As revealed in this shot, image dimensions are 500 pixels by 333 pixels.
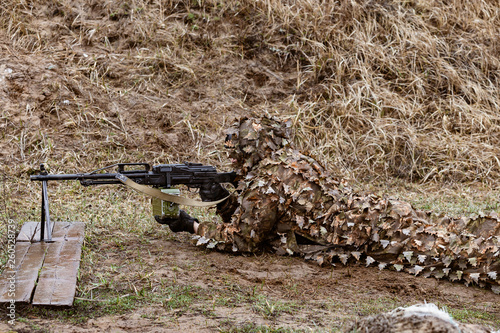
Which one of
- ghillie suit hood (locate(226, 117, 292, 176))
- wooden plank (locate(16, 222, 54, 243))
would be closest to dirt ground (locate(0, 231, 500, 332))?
wooden plank (locate(16, 222, 54, 243))

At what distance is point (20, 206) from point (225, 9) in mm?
4990

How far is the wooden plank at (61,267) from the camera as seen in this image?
135 inches

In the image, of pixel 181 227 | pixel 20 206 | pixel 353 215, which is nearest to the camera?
pixel 353 215

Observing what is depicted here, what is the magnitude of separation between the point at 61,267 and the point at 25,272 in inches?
9.9

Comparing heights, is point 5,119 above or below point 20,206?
above

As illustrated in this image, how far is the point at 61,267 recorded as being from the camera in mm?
3949

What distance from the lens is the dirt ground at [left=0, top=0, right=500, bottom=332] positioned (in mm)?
3518

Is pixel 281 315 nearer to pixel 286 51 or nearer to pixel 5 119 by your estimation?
pixel 5 119

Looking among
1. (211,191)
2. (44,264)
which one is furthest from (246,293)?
(44,264)

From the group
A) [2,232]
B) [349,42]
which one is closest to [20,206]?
[2,232]

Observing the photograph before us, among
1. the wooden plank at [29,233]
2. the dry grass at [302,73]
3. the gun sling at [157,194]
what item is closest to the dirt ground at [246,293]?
the gun sling at [157,194]

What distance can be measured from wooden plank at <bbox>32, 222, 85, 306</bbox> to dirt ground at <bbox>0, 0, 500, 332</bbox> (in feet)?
0.28

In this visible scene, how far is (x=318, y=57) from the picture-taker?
9.02 meters

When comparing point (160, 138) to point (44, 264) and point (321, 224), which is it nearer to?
point (321, 224)
